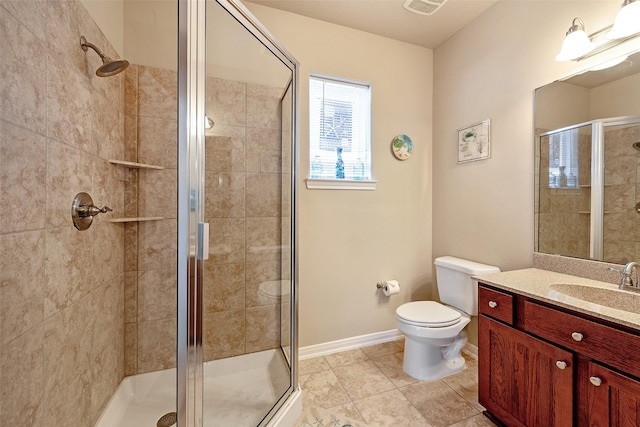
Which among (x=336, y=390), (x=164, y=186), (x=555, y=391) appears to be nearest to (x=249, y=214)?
(x=164, y=186)

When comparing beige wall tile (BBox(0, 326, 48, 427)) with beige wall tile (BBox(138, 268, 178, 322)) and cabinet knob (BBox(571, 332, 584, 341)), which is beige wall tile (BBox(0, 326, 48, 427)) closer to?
beige wall tile (BBox(138, 268, 178, 322))

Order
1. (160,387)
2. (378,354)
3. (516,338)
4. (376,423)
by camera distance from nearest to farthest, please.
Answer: (516,338), (376,423), (160,387), (378,354)

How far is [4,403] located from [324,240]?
1.67 meters

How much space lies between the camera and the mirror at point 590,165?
4.08 feet

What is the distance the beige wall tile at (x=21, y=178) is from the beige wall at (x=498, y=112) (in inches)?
95.4

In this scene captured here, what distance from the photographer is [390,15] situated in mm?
1956

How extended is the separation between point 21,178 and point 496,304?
6.58 feet

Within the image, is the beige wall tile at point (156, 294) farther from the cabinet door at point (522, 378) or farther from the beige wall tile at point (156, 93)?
the cabinet door at point (522, 378)

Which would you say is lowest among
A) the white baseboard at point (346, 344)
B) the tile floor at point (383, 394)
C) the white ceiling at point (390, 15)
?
the tile floor at point (383, 394)

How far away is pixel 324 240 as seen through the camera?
2.08 metres

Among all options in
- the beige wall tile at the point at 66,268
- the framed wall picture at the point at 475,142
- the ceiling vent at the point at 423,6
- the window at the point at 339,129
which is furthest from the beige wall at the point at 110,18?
the framed wall picture at the point at 475,142

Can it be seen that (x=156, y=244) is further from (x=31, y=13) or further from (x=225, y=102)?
(x=31, y=13)

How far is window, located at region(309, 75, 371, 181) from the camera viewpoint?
2.09m

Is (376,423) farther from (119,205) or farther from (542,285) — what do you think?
(119,205)
